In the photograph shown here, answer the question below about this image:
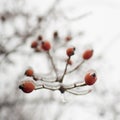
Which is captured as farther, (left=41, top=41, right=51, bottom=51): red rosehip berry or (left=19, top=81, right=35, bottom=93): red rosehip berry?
(left=41, top=41, right=51, bottom=51): red rosehip berry

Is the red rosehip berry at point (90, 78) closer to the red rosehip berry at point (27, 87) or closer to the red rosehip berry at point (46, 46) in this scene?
the red rosehip berry at point (27, 87)

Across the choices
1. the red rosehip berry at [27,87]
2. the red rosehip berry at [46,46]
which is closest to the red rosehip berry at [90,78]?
the red rosehip berry at [27,87]

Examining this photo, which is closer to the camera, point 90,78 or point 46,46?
point 90,78

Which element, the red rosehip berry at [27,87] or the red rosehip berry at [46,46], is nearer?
the red rosehip berry at [27,87]

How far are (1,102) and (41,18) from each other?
212cm

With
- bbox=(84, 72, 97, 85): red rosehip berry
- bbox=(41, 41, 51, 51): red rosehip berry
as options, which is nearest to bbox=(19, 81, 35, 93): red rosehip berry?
bbox=(84, 72, 97, 85): red rosehip berry

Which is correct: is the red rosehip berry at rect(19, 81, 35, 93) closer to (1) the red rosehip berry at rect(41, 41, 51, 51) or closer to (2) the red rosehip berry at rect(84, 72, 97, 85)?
(2) the red rosehip berry at rect(84, 72, 97, 85)

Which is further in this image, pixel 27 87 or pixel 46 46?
pixel 46 46

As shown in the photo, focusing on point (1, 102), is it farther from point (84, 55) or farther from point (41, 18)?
point (84, 55)

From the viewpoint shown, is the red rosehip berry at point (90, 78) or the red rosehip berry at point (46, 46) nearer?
the red rosehip berry at point (90, 78)

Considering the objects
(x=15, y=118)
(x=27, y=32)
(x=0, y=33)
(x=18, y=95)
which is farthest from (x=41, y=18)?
(x=15, y=118)

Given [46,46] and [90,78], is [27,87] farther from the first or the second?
[46,46]

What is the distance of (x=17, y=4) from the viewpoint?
5.19 meters

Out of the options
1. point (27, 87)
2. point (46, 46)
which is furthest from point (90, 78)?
point (46, 46)
